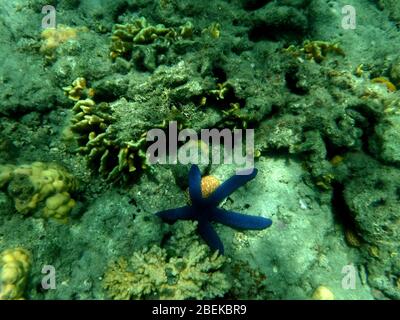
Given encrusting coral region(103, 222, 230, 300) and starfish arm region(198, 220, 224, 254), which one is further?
starfish arm region(198, 220, 224, 254)

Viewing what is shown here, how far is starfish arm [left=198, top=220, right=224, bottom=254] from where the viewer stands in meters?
3.74

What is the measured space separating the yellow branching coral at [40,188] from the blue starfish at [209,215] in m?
1.17

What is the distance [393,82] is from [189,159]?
395 centimetres

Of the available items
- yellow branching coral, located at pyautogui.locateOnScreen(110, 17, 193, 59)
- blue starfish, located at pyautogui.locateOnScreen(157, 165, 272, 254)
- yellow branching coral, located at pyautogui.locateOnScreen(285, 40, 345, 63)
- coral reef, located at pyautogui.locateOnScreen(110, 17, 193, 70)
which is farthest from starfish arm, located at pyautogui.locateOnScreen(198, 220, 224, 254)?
yellow branching coral, located at pyautogui.locateOnScreen(285, 40, 345, 63)

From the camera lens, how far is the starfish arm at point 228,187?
389cm

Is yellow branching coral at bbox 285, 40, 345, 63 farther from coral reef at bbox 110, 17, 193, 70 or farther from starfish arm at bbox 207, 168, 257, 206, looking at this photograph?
starfish arm at bbox 207, 168, 257, 206

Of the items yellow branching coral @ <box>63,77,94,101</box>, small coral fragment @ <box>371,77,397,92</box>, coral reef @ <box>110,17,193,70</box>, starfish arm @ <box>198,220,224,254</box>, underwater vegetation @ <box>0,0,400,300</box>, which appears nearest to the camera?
underwater vegetation @ <box>0,0,400,300</box>

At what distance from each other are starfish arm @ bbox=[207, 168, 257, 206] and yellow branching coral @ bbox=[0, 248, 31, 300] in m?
2.18

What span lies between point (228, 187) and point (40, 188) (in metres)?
2.24

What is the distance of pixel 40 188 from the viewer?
3.44 m

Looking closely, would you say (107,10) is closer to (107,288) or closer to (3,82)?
(3,82)

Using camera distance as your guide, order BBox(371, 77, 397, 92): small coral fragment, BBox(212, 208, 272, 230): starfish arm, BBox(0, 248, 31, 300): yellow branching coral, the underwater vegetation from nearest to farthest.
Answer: BBox(0, 248, 31, 300): yellow branching coral → the underwater vegetation → BBox(212, 208, 272, 230): starfish arm → BBox(371, 77, 397, 92): small coral fragment
